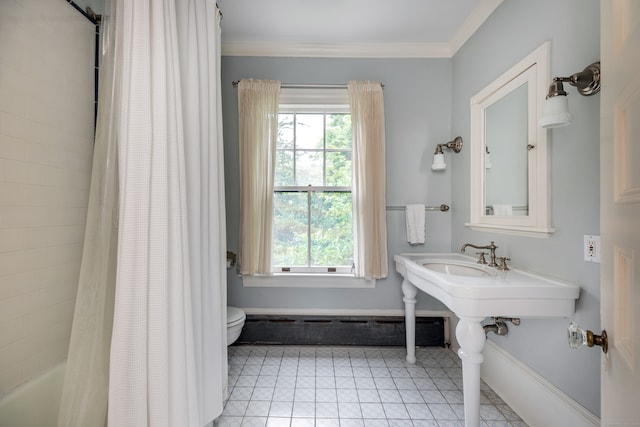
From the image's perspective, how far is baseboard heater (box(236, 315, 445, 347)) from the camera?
243 centimetres

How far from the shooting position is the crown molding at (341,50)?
2.40 metres

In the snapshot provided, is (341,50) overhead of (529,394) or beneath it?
overhead

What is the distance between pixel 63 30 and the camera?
1.40 meters

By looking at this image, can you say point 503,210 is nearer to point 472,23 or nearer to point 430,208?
point 430,208

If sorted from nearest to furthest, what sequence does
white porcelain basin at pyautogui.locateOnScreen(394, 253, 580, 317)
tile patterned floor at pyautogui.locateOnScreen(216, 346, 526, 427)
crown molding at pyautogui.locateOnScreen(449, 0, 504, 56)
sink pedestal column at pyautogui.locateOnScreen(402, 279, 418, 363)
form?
1. white porcelain basin at pyautogui.locateOnScreen(394, 253, 580, 317)
2. tile patterned floor at pyautogui.locateOnScreen(216, 346, 526, 427)
3. crown molding at pyautogui.locateOnScreen(449, 0, 504, 56)
4. sink pedestal column at pyautogui.locateOnScreen(402, 279, 418, 363)

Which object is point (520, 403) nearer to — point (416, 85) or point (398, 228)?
point (398, 228)

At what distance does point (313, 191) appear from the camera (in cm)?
250

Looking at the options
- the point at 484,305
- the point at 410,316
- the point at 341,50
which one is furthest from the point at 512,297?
the point at 341,50

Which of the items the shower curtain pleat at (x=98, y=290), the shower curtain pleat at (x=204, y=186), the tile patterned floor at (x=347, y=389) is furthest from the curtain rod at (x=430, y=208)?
the shower curtain pleat at (x=98, y=290)

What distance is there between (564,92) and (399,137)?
52.0 inches

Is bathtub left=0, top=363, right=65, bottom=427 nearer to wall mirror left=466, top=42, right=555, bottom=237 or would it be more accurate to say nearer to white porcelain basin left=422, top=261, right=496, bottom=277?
white porcelain basin left=422, top=261, right=496, bottom=277

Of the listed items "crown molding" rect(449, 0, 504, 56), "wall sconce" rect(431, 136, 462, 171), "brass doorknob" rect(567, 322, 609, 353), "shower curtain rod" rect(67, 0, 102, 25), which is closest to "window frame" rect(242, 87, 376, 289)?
"wall sconce" rect(431, 136, 462, 171)

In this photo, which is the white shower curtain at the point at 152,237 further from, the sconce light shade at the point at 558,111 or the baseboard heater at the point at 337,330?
the sconce light shade at the point at 558,111

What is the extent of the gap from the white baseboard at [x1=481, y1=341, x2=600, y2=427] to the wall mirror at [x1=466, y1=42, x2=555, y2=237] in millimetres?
751
